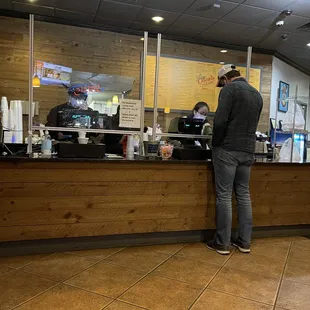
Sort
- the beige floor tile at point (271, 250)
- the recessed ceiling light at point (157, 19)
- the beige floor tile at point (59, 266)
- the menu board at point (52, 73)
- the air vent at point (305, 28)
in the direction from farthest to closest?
the recessed ceiling light at point (157, 19), the air vent at point (305, 28), the menu board at point (52, 73), the beige floor tile at point (271, 250), the beige floor tile at point (59, 266)

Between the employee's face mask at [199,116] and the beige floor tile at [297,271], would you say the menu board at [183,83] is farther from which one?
the beige floor tile at [297,271]

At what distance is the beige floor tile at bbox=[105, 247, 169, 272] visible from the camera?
236 cm

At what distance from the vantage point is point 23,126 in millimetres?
2801

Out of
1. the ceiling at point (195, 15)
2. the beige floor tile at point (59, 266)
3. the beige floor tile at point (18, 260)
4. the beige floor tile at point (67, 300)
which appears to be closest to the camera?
the beige floor tile at point (67, 300)

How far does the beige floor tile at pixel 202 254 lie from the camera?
8.31ft

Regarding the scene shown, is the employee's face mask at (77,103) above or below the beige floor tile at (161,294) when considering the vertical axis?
above

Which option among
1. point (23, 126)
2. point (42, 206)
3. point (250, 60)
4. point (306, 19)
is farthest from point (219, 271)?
point (306, 19)

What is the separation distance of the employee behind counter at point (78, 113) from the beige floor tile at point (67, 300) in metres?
1.25

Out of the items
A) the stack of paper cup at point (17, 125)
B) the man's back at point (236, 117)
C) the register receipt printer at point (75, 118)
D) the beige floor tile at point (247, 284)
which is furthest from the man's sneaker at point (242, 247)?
the stack of paper cup at point (17, 125)

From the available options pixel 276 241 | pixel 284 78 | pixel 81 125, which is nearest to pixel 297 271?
pixel 276 241

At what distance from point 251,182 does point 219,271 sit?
3.26ft

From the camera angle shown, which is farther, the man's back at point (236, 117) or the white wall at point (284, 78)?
the white wall at point (284, 78)

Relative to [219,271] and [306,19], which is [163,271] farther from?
[306,19]

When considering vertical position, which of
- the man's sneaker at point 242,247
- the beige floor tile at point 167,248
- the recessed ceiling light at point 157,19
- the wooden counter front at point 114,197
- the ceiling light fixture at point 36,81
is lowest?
the beige floor tile at point 167,248
